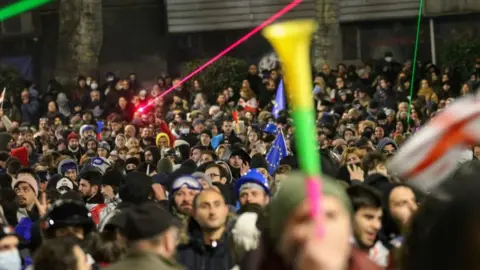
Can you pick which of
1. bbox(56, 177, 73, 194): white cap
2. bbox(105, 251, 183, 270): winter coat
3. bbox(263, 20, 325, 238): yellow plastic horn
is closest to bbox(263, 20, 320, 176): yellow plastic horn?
bbox(263, 20, 325, 238): yellow plastic horn

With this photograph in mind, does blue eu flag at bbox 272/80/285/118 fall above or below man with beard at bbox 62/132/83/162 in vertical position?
above

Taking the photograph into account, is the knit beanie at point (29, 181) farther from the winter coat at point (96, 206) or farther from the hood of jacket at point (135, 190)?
the hood of jacket at point (135, 190)

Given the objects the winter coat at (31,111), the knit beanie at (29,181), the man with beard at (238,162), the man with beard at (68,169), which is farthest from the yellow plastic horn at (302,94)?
the winter coat at (31,111)

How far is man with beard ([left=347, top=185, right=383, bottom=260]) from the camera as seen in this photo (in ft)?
22.9

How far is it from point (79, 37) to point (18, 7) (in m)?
2.32

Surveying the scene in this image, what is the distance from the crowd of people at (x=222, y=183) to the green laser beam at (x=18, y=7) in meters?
2.76

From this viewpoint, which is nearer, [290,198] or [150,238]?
[290,198]

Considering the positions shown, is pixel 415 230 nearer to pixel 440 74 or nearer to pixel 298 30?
pixel 298 30

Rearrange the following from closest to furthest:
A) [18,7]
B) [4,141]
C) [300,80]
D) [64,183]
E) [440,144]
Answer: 1. [300,80]
2. [440,144]
3. [64,183]
4. [4,141]
5. [18,7]

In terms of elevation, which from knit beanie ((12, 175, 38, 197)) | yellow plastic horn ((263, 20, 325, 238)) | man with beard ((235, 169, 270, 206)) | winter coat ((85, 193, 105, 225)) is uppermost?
yellow plastic horn ((263, 20, 325, 238))

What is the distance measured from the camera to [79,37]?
32.4m

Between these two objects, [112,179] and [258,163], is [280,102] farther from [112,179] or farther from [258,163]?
[112,179]

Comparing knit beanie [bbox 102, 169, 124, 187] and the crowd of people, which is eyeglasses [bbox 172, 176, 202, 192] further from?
knit beanie [bbox 102, 169, 124, 187]

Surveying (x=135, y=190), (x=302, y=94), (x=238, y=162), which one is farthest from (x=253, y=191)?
(x=302, y=94)
